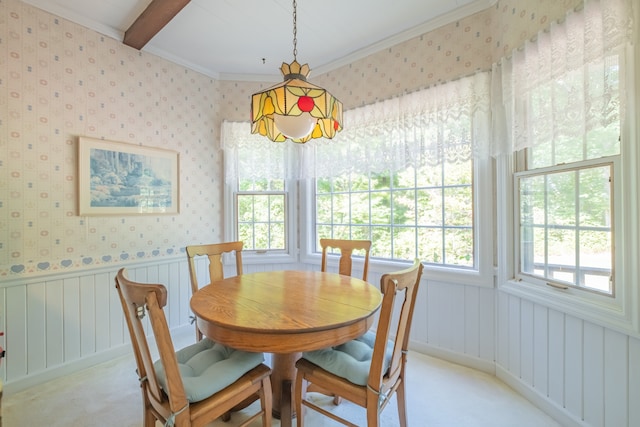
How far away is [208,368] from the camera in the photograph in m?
1.35

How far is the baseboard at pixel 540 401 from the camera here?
1.60m

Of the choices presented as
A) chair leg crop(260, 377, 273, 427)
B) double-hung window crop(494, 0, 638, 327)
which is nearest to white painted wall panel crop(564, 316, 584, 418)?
double-hung window crop(494, 0, 638, 327)

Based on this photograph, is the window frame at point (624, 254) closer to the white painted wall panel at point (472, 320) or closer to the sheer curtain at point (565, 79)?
the sheer curtain at point (565, 79)

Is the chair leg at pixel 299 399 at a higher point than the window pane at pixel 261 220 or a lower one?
lower

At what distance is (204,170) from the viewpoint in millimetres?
3150

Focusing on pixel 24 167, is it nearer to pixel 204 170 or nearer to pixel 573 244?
pixel 204 170

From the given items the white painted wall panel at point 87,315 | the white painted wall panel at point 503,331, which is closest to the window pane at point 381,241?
the white painted wall panel at point 503,331

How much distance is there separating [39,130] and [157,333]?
2.07 m

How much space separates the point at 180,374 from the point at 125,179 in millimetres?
2023

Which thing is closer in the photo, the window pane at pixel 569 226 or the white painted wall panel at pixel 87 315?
the window pane at pixel 569 226

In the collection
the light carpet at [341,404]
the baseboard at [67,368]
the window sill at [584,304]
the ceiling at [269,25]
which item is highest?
the ceiling at [269,25]

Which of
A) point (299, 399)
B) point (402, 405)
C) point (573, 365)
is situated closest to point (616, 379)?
point (573, 365)

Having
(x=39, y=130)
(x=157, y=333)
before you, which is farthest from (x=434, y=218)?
(x=39, y=130)

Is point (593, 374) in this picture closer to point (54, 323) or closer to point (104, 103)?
point (54, 323)
